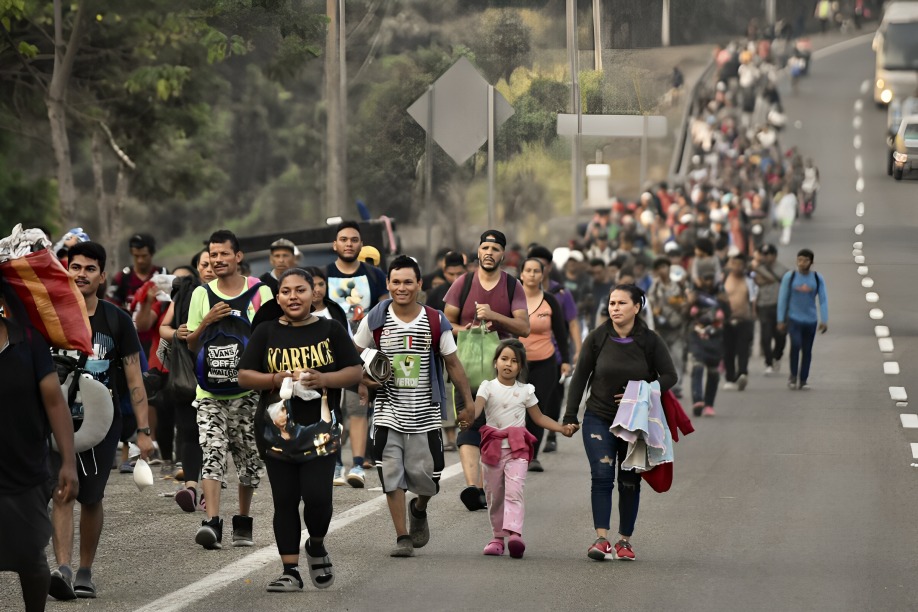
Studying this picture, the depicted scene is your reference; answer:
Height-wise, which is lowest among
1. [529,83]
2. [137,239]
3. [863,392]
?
[863,392]

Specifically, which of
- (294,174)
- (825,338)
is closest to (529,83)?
(825,338)

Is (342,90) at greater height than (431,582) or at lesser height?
greater

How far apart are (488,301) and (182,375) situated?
204 centimetres

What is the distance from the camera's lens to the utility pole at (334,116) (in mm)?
17281

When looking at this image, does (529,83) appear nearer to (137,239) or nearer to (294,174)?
(137,239)

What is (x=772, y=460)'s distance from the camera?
13.4m

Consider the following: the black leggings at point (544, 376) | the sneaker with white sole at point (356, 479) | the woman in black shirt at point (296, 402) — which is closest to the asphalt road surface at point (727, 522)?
the sneaker with white sole at point (356, 479)

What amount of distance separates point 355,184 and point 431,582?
452 inches

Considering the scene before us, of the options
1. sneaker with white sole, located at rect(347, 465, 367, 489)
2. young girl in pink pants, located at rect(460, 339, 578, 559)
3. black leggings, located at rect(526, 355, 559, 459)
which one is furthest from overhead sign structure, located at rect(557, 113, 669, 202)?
young girl in pink pants, located at rect(460, 339, 578, 559)

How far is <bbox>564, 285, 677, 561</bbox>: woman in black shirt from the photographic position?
914 cm

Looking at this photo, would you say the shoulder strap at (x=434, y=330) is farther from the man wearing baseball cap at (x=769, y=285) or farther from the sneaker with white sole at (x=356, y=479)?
the man wearing baseball cap at (x=769, y=285)

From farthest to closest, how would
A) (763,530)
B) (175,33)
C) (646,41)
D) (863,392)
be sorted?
(175,33) < (863,392) < (646,41) < (763,530)

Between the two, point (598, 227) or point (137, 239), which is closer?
point (137, 239)

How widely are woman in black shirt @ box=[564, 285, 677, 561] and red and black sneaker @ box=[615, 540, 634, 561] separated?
0.06 metres
